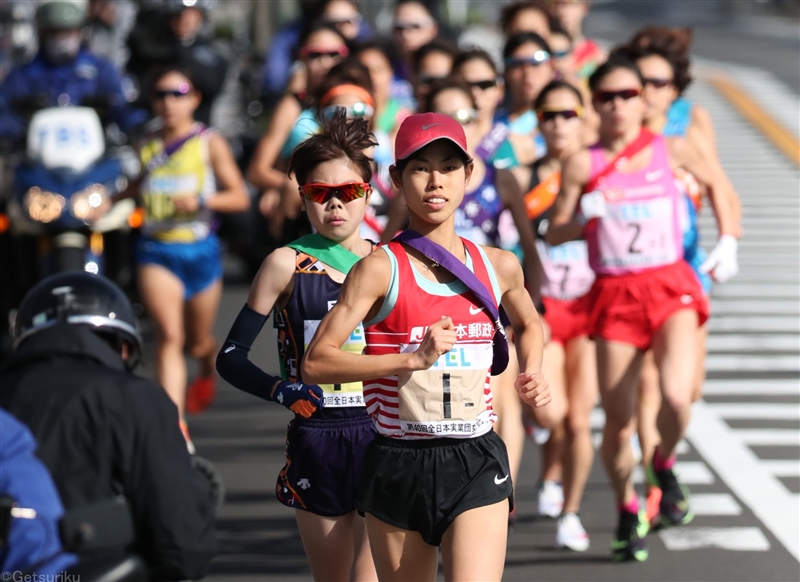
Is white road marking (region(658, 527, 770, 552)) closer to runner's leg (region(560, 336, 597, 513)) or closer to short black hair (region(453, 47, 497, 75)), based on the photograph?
runner's leg (region(560, 336, 597, 513))

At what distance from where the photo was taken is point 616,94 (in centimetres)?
816

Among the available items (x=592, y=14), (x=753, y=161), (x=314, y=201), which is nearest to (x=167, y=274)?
(x=314, y=201)

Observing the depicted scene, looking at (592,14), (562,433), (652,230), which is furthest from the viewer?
(592,14)

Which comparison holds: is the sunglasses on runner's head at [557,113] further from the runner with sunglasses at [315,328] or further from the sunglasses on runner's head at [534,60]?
the runner with sunglasses at [315,328]

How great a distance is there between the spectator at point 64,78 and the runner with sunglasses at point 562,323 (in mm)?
4958

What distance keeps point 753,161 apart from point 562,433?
14.6m

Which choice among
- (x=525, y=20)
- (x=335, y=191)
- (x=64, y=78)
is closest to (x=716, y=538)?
(x=335, y=191)

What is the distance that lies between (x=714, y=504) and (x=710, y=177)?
1.95m

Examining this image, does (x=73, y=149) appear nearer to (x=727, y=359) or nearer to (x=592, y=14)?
(x=727, y=359)

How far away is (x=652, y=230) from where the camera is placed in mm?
8125

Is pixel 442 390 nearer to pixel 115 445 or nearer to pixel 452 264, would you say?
pixel 452 264

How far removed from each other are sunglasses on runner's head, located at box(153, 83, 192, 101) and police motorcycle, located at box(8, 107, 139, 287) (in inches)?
55.3

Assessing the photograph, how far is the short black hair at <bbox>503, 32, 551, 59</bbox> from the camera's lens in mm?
9898

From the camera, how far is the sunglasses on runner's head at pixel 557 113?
8672 millimetres
